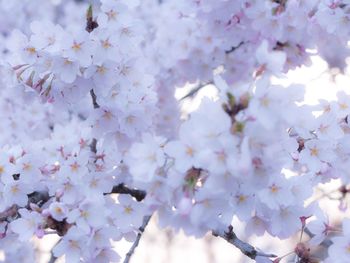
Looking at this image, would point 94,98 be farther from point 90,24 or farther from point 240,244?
point 240,244

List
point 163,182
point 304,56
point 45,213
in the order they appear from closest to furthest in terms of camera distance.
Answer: point 163,182
point 45,213
point 304,56

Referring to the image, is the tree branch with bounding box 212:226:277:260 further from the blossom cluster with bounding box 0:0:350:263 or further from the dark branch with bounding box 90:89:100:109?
the dark branch with bounding box 90:89:100:109

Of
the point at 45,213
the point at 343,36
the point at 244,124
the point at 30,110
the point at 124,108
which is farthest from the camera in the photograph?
the point at 30,110

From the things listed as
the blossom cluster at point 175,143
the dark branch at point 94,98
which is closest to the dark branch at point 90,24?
the blossom cluster at point 175,143

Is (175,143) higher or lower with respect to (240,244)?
higher

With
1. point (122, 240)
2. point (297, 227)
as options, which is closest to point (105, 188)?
point (122, 240)

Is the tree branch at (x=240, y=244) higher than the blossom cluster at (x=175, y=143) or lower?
→ lower

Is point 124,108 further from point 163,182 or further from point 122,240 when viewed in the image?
point 163,182

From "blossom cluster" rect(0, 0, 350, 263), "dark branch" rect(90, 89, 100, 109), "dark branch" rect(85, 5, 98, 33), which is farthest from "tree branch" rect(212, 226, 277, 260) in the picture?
"dark branch" rect(85, 5, 98, 33)

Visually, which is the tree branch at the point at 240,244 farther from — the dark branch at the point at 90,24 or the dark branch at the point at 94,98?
the dark branch at the point at 90,24

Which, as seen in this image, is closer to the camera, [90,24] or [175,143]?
[175,143]

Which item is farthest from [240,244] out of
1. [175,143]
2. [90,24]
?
[90,24]

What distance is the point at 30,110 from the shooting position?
378 cm

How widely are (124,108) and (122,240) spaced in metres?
0.51
